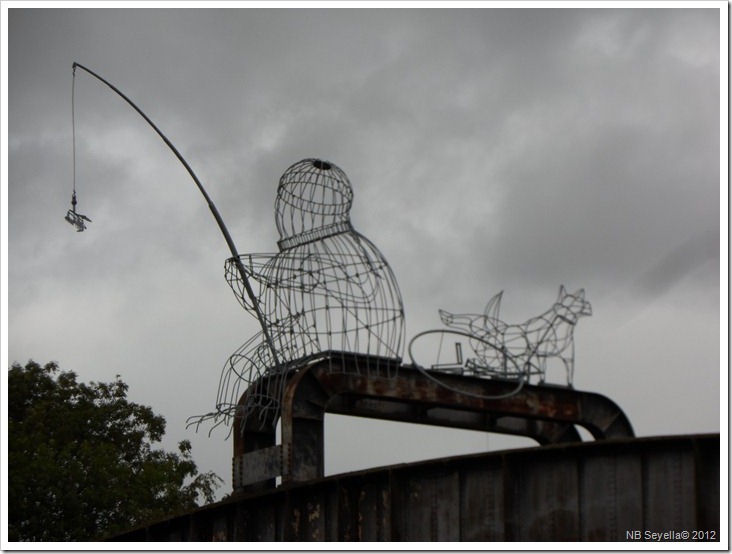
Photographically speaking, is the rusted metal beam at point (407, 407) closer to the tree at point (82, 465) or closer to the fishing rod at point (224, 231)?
the fishing rod at point (224, 231)

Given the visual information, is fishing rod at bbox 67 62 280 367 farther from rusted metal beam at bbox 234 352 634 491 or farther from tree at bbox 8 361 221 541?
tree at bbox 8 361 221 541

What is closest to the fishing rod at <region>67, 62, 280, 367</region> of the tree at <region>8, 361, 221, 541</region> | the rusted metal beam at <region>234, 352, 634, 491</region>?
the rusted metal beam at <region>234, 352, 634, 491</region>

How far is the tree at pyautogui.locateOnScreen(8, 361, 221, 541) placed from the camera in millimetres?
40147

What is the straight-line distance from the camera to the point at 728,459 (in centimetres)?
1620

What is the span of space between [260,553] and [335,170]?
7.68m

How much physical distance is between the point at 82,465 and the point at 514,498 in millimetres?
26168

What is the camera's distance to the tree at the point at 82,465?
132 feet

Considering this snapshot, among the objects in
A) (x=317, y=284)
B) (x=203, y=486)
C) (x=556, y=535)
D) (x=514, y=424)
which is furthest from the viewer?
(x=203, y=486)

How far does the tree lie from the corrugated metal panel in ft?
65.0

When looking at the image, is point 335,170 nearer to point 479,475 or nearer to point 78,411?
point 479,475

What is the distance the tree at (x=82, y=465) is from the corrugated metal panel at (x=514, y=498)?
65.0ft

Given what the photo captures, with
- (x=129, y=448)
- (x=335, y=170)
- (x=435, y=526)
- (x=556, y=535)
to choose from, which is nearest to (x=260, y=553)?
(x=435, y=526)

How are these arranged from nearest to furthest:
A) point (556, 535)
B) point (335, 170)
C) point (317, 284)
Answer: point (556, 535), point (317, 284), point (335, 170)

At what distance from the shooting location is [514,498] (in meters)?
18.5
